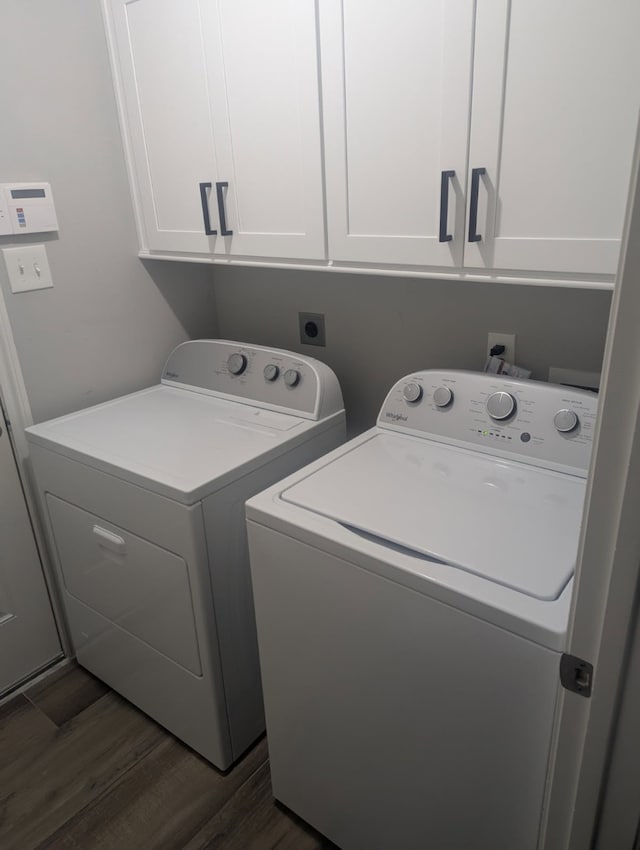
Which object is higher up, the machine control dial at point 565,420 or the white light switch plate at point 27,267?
the white light switch plate at point 27,267

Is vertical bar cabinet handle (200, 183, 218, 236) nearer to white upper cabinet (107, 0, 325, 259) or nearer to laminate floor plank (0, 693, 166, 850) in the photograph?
white upper cabinet (107, 0, 325, 259)

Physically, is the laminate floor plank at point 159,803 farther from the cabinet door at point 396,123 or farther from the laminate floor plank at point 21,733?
the cabinet door at point 396,123

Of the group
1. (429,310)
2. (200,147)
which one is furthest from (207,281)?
(429,310)

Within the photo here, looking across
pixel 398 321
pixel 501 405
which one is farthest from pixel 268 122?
pixel 501 405

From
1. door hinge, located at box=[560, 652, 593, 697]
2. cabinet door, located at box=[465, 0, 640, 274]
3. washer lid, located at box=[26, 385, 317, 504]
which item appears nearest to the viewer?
door hinge, located at box=[560, 652, 593, 697]

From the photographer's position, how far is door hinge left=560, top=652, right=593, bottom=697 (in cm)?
74

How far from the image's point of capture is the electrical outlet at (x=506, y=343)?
5.14ft

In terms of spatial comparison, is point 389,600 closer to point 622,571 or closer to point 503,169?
point 622,571

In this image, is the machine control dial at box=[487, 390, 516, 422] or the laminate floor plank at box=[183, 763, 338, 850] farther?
the laminate floor plank at box=[183, 763, 338, 850]

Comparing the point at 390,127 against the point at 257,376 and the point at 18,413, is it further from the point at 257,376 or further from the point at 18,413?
the point at 18,413

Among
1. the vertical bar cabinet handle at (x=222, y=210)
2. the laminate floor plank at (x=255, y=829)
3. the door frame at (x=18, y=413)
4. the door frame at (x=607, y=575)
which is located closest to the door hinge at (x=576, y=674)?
the door frame at (x=607, y=575)

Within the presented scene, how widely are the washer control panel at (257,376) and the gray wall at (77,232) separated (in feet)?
0.50

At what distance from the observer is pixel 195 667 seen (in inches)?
62.1

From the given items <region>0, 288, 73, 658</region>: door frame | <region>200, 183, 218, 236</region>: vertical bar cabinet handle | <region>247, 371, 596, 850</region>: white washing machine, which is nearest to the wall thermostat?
<region>0, 288, 73, 658</region>: door frame
